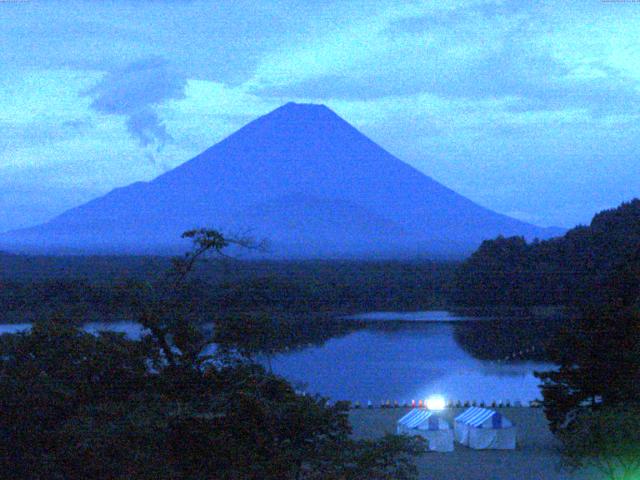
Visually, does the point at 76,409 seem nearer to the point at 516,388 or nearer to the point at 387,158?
the point at 516,388

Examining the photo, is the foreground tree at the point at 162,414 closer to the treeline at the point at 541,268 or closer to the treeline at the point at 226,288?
the treeline at the point at 226,288

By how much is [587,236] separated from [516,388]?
1114 centimetres

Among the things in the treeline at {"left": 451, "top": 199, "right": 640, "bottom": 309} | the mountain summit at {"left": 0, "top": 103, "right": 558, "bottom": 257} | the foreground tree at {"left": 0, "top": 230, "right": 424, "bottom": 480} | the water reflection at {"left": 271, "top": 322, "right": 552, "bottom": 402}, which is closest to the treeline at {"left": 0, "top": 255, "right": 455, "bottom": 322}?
the foreground tree at {"left": 0, "top": 230, "right": 424, "bottom": 480}

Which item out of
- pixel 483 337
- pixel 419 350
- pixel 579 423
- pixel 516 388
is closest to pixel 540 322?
pixel 483 337

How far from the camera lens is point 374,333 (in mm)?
20375

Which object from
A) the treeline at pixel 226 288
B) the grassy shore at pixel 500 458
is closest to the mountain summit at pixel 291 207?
the treeline at pixel 226 288

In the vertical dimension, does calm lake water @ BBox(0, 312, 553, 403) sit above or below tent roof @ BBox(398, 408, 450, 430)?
below

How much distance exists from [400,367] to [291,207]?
4650cm

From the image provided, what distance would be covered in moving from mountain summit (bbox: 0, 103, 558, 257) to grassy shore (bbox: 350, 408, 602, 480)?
133ft

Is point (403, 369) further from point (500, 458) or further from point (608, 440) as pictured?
point (608, 440)

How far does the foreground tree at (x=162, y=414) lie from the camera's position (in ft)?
15.6

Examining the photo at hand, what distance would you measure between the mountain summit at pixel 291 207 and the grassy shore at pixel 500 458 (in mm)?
40486

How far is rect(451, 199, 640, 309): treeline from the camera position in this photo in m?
22.3

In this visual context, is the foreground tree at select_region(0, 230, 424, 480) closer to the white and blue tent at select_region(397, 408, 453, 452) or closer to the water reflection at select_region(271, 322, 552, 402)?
the white and blue tent at select_region(397, 408, 453, 452)
